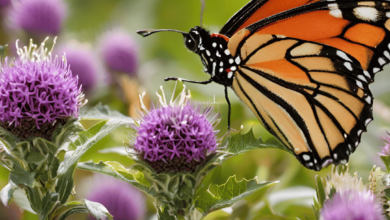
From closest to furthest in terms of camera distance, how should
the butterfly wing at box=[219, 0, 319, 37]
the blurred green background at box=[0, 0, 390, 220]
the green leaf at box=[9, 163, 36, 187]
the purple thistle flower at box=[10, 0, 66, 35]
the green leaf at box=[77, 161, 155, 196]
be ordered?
the green leaf at box=[9, 163, 36, 187], the green leaf at box=[77, 161, 155, 196], the butterfly wing at box=[219, 0, 319, 37], the blurred green background at box=[0, 0, 390, 220], the purple thistle flower at box=[10, 0, 66, 35]

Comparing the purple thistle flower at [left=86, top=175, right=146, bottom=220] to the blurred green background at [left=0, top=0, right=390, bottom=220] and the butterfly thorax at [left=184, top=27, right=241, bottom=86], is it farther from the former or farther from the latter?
the butterfly thorax at [left=184, top=27, right=241, bottom=86]

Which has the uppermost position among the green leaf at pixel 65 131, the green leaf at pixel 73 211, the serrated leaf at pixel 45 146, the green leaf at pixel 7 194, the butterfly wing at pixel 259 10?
the butterfly wing at pixel 259 10

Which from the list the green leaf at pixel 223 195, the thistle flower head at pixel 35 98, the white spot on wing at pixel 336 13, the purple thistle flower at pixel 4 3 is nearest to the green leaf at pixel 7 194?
the thistle flower head at pixel 35 98

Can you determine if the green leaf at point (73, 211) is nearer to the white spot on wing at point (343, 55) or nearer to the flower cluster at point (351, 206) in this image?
the flower cluster at point (351, 206)

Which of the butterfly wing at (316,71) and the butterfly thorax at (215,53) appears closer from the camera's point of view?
the butterfly wing at (316,71)

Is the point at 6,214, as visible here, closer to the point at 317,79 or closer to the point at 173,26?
the point at 317,79

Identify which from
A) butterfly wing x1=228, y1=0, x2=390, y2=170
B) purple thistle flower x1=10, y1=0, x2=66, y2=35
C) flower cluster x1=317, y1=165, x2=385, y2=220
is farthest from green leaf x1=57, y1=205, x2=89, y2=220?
purple thistle flower x1=10, y1=0, x2=66, y2=35

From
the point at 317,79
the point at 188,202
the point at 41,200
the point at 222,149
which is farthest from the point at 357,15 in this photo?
the point at 41,200
